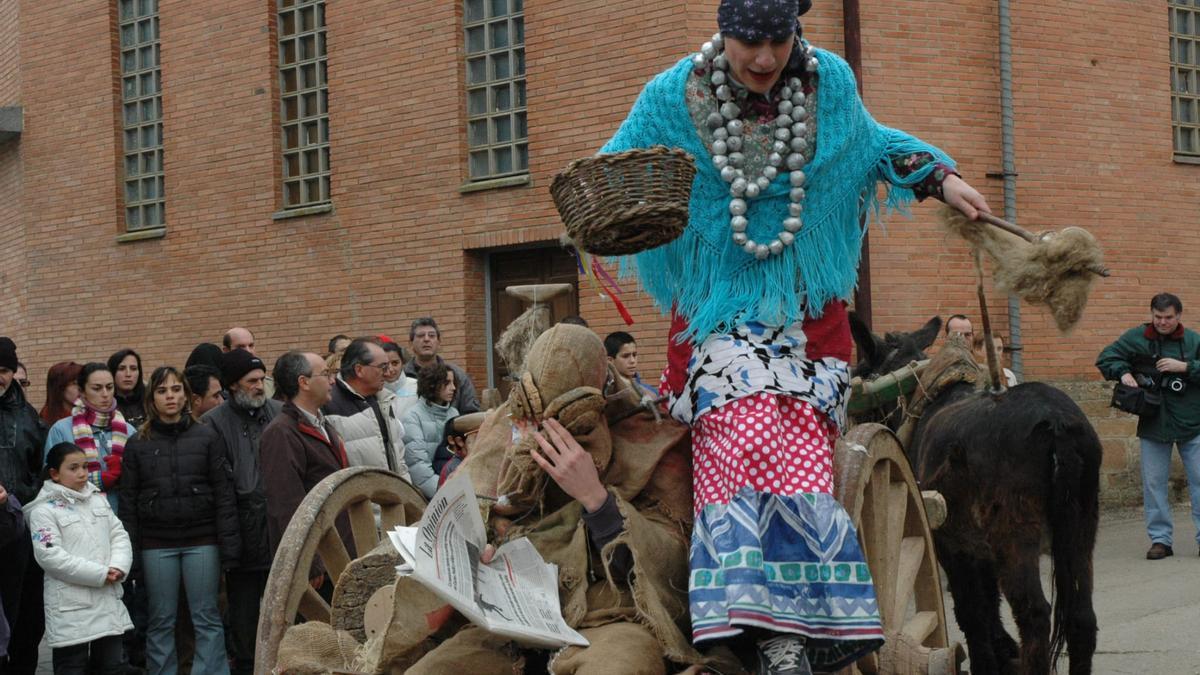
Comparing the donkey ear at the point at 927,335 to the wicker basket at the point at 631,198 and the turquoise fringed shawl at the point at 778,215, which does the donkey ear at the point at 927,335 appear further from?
the wicker basket at the point at 631,198

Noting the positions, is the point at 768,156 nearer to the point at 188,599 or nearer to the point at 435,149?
the point at 188,599

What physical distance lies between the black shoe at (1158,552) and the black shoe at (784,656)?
27.4 ft

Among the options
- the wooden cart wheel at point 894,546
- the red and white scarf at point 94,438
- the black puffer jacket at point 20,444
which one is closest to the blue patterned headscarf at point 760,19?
the wooden cart wheel at point 894,546

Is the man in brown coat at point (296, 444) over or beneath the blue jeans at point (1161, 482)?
over

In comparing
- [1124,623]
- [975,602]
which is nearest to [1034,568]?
[975,602]

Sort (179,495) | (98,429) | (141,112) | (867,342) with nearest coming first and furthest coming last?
(179,495) < (98,429) < (867,342) < (141,112)

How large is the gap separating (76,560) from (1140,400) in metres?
7.92

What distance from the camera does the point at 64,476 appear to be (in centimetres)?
696

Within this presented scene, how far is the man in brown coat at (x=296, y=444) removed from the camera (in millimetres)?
6559

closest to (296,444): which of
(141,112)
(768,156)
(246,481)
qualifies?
(246,481)

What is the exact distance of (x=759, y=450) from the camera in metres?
3.53

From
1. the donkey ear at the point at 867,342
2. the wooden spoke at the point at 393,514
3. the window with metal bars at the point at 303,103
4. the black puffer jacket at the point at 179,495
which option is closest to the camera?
the wooden spoke at the point at 393,514

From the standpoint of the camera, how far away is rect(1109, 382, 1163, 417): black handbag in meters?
10.9

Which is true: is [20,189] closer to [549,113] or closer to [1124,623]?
[549,113]
